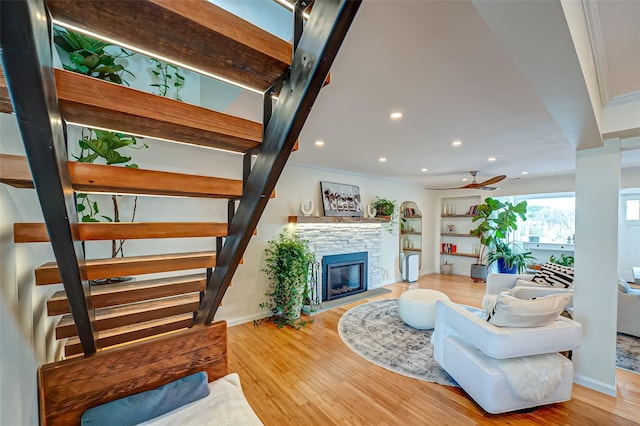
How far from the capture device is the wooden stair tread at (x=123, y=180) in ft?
2.63

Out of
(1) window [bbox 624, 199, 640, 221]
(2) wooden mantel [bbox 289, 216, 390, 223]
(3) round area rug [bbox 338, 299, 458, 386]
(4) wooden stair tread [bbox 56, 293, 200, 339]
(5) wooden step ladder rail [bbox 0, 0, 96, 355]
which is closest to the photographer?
(5) wooden step ladder rail [bbox 0, 0, 96, 355]

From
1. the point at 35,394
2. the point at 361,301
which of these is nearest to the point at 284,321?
the point at 361,301

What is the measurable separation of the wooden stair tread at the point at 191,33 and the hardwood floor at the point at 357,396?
2.30 metres

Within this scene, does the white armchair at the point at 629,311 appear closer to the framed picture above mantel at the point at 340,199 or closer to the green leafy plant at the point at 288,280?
the framed picture above mantel at the point at 340,199

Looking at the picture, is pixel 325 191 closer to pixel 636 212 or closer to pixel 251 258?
pixel 251 258

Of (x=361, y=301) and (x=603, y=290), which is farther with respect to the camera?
(x=361, y=301)

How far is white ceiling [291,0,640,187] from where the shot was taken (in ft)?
4.13

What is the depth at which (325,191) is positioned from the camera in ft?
15.3

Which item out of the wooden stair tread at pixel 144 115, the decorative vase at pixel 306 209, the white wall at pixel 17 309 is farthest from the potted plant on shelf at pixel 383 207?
the white wall at pixel 17 309

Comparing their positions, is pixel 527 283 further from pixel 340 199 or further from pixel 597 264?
pixel 340 199

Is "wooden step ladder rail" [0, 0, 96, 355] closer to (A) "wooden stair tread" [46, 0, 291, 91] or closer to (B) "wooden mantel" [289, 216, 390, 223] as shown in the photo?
(A) "wooden stair tread" [46, 0, 291, 91]

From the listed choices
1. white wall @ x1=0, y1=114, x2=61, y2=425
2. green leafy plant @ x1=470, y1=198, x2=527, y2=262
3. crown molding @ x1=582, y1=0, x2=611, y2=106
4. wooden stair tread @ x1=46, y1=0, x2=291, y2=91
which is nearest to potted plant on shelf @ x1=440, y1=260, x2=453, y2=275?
green leafy plant @ x1=470, y1=198, x2=527, y2=262

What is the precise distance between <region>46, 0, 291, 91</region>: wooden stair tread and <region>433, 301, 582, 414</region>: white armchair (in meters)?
2.35

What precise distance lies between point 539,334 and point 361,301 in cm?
291
